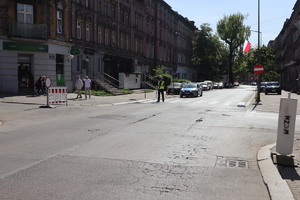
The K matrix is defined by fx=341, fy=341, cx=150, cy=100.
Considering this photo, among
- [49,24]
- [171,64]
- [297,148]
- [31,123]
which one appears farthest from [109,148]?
[171,64]

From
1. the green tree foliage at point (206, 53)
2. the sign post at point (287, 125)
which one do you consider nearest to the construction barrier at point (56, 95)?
the sign post at point (287, 125)

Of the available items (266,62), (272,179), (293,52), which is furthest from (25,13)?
(293,52)

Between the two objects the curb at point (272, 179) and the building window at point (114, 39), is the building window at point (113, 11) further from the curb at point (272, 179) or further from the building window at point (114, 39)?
the curb at point (272, 179)

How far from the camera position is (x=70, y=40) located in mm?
30047

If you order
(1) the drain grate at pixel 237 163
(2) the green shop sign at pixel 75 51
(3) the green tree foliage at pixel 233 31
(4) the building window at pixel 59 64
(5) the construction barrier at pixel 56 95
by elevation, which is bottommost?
(1) the drain grate at pixel 237 163

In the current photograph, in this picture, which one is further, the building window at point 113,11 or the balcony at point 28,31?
the building window at point 113,11

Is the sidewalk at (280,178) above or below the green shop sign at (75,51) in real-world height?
below

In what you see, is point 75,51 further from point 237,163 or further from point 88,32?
point 237,163

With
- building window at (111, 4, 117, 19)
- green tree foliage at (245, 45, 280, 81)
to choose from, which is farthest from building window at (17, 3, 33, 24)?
green tree foliage at (245, 45, 280, 81)

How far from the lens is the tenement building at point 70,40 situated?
2528 cm

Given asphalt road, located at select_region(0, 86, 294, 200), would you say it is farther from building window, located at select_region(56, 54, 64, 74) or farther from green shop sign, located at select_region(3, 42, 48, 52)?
building window, located at select_region(56, 54, 64, 74)

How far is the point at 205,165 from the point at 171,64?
59.3 meters

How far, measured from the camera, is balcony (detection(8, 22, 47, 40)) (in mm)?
24734

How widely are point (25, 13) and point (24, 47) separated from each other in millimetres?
2649
